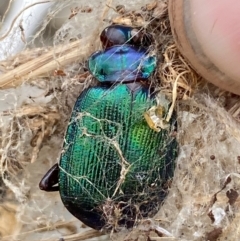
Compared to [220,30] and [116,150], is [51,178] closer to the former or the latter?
[116,150]

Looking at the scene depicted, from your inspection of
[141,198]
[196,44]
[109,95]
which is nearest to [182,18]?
[196,44]

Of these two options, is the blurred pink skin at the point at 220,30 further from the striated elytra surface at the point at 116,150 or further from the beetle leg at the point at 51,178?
the beetle leg at the point at 51,178

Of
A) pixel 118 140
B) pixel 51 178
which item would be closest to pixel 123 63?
pixel 118 140

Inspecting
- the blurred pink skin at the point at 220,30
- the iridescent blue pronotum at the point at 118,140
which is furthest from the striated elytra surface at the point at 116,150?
the blurred pink skin at the point at 220,30

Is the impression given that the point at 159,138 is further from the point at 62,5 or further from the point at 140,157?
the point at 62,5

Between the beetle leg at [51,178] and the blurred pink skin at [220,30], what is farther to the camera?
the beetle leg at [51,178]
